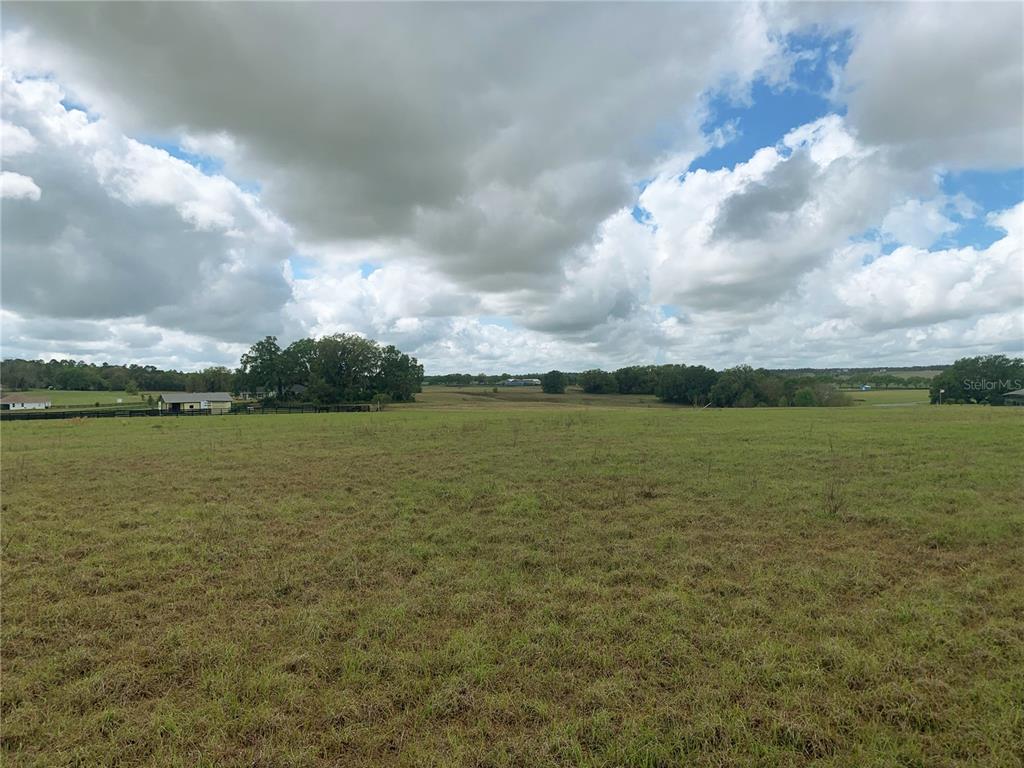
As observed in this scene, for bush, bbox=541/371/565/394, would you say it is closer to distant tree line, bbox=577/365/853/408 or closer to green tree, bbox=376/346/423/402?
distant tree line, bbox=577/365/853/408

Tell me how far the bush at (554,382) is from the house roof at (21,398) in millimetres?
94999

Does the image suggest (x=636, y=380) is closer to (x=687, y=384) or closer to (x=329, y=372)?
(x=687, y=384)

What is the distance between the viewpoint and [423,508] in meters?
11.7

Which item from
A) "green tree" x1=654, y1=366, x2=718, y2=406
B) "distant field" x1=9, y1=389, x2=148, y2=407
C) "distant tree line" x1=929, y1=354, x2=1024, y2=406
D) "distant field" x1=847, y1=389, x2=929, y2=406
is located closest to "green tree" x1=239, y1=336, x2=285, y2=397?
"distant field" x1=9, y1=389, x2=148, y2=407

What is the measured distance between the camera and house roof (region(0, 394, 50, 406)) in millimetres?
83750

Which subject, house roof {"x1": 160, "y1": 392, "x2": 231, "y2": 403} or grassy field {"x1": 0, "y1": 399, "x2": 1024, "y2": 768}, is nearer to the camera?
grassy field {"x1": 0, "y1": 399, "x2": 1024, "y2": 768}

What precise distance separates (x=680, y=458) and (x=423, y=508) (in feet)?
31.2

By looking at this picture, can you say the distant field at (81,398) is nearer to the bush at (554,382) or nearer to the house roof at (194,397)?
the house roof at (194,397)

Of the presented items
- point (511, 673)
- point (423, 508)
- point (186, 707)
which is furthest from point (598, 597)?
point (423, 508)

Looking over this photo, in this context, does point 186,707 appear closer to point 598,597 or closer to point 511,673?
point 511,673

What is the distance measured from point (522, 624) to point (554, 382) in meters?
113

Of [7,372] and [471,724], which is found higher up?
[7,372]

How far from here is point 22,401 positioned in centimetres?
8488

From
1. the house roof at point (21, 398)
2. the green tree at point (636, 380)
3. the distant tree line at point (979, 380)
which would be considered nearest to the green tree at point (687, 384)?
the green tree at point (636, 380)
